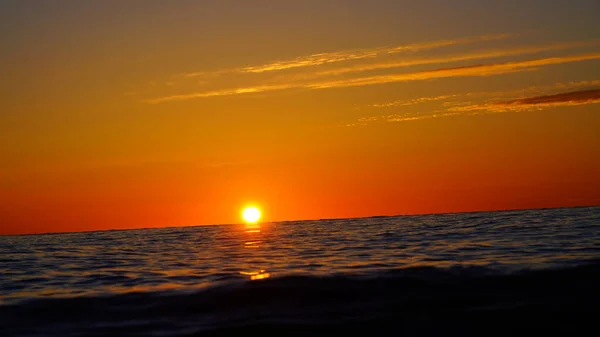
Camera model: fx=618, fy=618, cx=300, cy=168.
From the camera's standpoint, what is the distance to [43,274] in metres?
25.3

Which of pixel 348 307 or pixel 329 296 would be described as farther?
pixel 329 296

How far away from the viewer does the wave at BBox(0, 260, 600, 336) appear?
13.7m

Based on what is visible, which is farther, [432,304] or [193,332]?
[432,304]

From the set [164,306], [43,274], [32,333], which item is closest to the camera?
[32,333]

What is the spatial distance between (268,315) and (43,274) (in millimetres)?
14057

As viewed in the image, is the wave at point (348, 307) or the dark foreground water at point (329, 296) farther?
the dark foreground water at point (329, 296)

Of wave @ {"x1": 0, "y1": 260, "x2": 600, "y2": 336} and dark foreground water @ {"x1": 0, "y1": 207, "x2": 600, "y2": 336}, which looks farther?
dark foreground water @ {"x1": 0, "y1": 207, "x2": 600, "y2": 336}

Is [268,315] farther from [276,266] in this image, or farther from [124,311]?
[276,266]

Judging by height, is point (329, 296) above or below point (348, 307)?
above

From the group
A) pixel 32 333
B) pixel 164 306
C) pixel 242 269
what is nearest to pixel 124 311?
pixel 164 306

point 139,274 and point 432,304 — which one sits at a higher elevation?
point 139,274

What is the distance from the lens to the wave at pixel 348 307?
13.7 m

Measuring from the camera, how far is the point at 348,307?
1563 cm

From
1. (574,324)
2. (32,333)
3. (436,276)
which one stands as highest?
(436,276)
